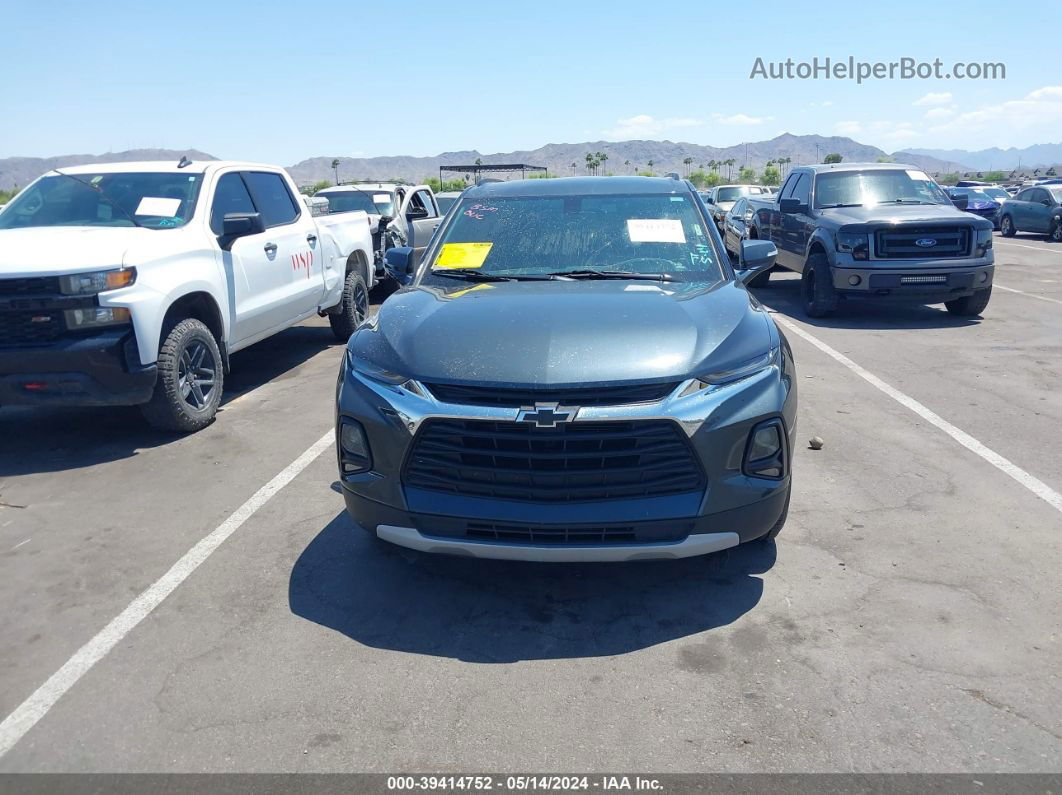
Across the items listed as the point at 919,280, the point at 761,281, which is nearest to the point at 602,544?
the point at 919,280

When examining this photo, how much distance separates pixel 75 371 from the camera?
5.56m

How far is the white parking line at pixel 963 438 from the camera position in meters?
4.86

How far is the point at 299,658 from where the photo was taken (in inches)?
130

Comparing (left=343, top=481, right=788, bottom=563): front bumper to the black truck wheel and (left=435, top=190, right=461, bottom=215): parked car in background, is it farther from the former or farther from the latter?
(left=435, top=190, right=461, bottom=215): parked car in background

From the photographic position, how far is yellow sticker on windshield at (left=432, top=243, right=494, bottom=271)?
15.6ft

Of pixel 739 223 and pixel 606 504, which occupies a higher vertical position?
pixel 739 223

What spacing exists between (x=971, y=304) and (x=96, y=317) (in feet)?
32.9

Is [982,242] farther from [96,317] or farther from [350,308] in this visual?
[96,317]

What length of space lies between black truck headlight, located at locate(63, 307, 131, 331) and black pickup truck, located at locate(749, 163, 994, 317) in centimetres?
834

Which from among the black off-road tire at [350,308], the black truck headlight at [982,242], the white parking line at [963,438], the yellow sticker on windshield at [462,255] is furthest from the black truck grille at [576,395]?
the black truck headlight at [982,242]

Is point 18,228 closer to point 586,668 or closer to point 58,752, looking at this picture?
point 58,752

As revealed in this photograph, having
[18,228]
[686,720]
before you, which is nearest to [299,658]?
[686,720]

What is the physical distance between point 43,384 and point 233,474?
1431mm

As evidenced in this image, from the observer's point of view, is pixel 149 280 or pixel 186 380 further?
pixel 186 380
